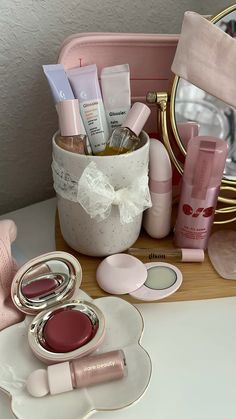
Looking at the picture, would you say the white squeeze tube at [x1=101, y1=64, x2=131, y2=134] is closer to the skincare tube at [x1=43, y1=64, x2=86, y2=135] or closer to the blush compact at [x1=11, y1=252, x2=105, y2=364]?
the skincare tube at [x1=43, y1=64, x2=86, y2=135]

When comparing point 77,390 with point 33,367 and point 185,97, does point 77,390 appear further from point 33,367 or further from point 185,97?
point 185,97

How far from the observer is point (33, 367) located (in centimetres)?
38

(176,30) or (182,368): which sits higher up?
(176,30)

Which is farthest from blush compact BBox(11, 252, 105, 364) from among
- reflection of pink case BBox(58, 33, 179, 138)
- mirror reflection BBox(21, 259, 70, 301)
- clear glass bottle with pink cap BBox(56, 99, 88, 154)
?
reflection of pink case BBox(58, 33, 179, 138)

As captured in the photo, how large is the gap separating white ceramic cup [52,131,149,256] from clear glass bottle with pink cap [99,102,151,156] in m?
0.01

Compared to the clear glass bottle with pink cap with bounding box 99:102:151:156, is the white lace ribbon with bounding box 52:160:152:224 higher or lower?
lower

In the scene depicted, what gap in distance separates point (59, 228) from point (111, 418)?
0.25 meters

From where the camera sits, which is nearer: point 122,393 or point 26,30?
point 122,393

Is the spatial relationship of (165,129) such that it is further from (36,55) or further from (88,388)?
(88,388)

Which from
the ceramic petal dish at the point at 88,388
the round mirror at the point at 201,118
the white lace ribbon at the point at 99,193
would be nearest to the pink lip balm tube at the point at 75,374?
the ceramic petal dish at the point at 88,388

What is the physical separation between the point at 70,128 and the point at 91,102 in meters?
0.04

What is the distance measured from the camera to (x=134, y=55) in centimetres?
52

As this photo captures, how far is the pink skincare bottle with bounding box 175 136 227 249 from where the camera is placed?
0.47 m

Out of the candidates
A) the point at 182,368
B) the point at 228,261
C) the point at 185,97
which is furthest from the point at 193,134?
the point at 182,368
